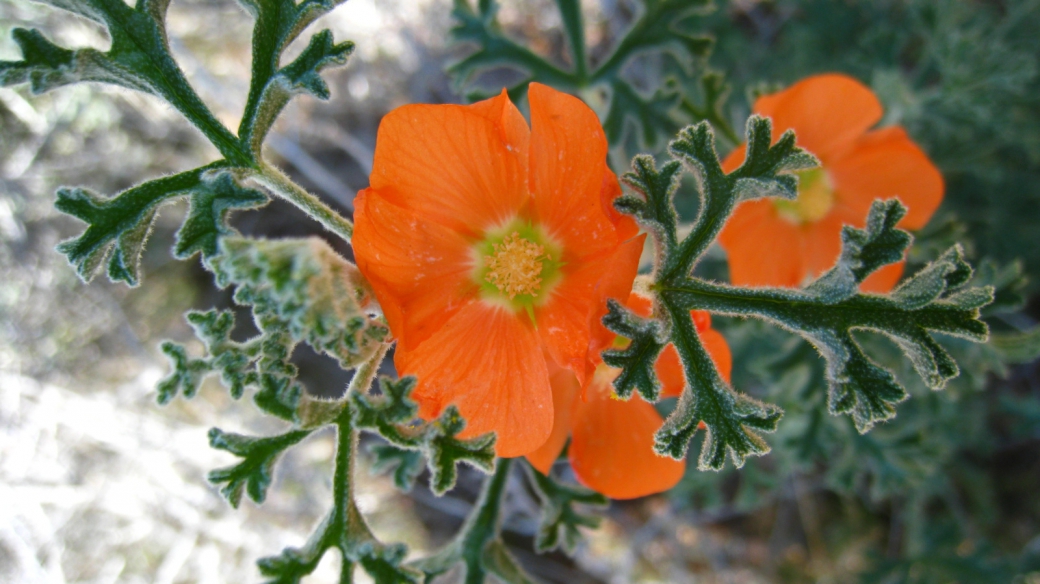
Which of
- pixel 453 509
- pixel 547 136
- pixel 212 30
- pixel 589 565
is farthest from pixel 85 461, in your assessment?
pixel 547 136

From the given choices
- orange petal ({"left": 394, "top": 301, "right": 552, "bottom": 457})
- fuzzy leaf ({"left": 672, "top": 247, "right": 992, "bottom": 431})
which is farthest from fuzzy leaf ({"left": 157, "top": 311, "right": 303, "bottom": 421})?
fuzzy leaf ({"left": 672, "top": 247, "right": 992, "bottom": 431})

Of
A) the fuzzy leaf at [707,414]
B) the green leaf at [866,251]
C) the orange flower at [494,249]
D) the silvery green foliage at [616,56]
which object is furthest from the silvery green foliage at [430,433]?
the silvery green foliage at [616,56]

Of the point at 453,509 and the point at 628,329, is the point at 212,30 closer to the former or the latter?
the point at 453,509

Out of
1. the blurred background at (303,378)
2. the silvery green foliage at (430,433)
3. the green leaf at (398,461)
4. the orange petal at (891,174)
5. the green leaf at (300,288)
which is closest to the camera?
the green leaf at (300,288)

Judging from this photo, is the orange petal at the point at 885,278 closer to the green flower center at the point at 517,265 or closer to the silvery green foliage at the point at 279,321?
the green flower center at the point at 517,265

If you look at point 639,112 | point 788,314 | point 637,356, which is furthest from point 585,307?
point 639,112

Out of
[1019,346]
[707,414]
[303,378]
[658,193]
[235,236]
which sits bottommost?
[303,378]

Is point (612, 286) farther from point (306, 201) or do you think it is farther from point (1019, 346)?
point (1019, 346)
